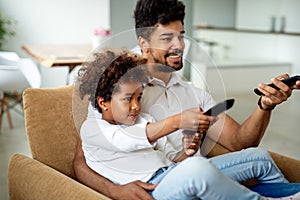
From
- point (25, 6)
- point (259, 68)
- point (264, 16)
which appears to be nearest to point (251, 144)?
point (25, 6)

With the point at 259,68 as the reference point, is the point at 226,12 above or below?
above

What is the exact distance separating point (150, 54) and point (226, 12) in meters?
7.81

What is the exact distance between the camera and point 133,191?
4.91 ft

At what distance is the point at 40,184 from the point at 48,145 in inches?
8.6

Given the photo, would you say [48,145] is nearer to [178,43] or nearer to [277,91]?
[178,43]

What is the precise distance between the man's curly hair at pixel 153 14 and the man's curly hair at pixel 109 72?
12 cm

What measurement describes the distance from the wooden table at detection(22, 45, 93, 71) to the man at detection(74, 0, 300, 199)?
1.70 m

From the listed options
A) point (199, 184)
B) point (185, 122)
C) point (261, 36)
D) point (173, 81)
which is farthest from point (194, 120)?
point (261, 36)

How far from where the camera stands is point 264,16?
7969mm

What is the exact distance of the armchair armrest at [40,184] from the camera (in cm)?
145

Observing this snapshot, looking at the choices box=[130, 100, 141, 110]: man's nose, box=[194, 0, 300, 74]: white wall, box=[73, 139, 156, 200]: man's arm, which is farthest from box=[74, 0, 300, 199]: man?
box=[194, 0, 300, 74]: white wall

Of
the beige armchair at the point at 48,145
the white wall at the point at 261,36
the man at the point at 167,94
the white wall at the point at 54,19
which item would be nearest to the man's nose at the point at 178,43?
the man at the point at 167,94

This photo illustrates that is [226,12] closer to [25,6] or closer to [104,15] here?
[104,15]

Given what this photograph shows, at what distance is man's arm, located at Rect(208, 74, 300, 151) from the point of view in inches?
59.4
